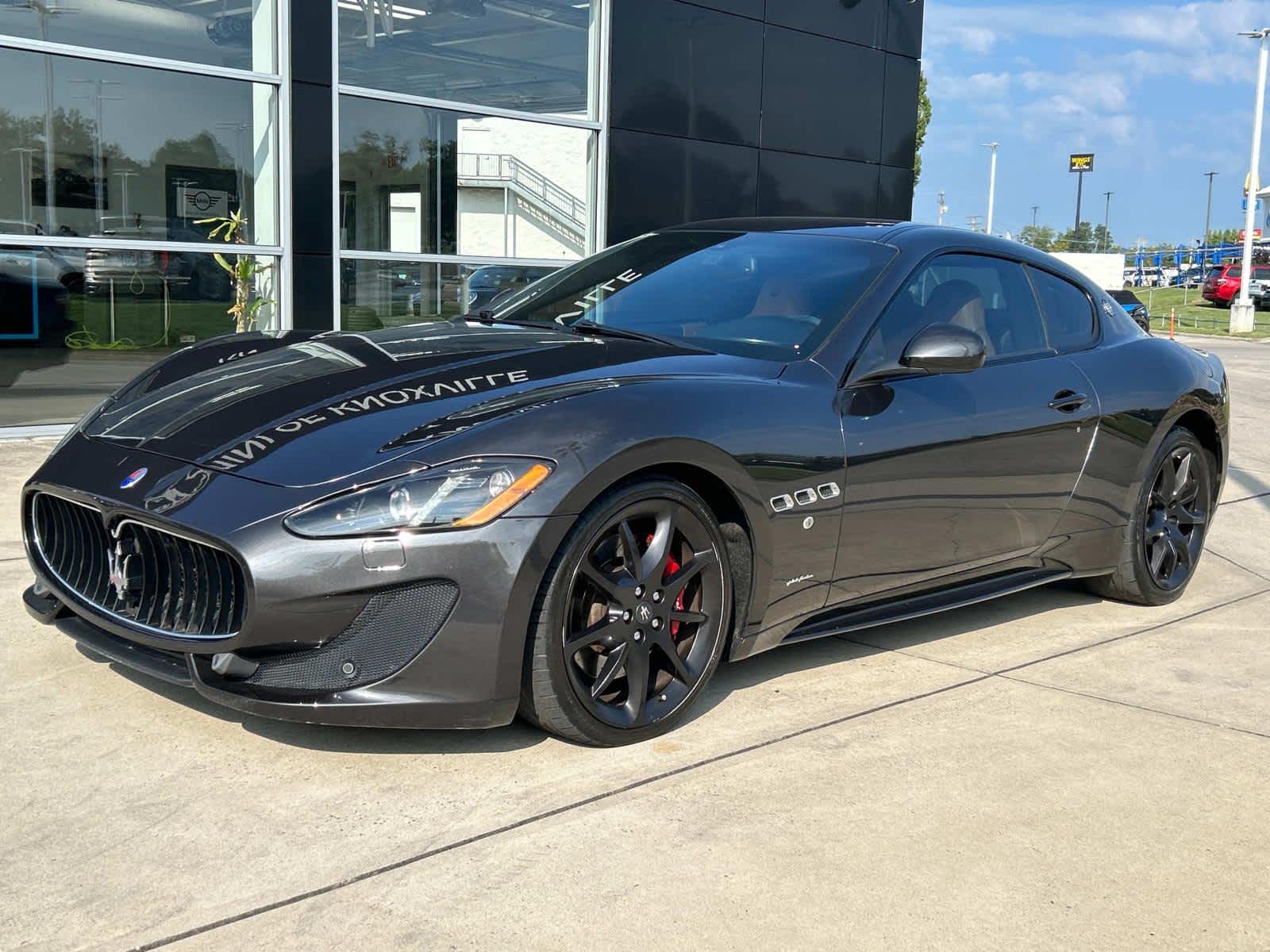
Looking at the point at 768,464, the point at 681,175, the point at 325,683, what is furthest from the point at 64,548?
the point at 681,175

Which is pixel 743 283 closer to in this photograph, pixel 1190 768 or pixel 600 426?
pixel 600 426

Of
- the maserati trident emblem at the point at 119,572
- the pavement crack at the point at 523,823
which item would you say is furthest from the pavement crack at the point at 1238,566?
the maserati trident emblem at the point at 119,572

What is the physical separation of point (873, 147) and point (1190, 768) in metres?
13.7

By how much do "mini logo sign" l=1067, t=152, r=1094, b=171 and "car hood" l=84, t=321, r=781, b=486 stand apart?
301ft

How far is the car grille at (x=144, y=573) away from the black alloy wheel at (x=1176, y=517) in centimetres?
374

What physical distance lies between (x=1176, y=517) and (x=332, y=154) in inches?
294

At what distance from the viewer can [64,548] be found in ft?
12.1

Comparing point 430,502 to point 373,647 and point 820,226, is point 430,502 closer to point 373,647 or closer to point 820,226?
point 373,647

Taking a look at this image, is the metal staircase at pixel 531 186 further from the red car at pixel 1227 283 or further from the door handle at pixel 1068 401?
the red car at pixel 1227 283

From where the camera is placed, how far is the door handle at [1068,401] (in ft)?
15.8

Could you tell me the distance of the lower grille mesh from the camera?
123 inches

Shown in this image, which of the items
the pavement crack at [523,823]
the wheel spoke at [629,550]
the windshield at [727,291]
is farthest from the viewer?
the windshield at [727,291]

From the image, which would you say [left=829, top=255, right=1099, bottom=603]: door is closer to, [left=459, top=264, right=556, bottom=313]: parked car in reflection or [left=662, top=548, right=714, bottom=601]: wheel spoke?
[left=662, top=548, right=714, bottom=601]: wheel spoke

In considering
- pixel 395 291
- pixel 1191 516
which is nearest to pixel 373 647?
pixel 1191 516
